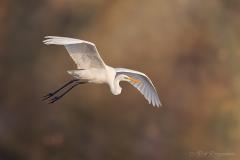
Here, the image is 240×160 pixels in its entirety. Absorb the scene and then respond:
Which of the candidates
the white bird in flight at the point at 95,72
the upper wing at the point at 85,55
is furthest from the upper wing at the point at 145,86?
the upper wing at the point at 85,55

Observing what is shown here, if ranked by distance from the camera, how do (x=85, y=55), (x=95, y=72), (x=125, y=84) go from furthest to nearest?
(x=125, y=84)
(x=95, y=72)
(x=85, y=55)

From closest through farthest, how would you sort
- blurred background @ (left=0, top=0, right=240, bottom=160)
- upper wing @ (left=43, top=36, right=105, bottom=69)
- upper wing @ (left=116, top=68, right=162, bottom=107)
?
upper wing @ (left=43, top=36, right=105, bottom=69)
upper wing @ (left=116, top=68, right=162, bottom=107)
blurred background @ (left=0, top=0, right=240, bottom=160)

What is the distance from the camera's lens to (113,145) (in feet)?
19.5

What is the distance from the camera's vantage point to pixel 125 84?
6.14 metres

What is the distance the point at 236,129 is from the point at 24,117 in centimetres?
240

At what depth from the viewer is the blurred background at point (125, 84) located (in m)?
5.79

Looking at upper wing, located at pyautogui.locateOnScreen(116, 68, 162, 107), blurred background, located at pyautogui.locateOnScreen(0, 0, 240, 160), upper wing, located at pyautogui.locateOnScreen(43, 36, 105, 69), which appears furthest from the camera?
blurred background, located at pyautogui.locateOnScreen(0, 0, 240, 160)

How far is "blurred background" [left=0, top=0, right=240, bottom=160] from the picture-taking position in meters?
5.79

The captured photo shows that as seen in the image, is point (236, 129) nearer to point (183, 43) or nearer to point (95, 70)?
point (183, 43)

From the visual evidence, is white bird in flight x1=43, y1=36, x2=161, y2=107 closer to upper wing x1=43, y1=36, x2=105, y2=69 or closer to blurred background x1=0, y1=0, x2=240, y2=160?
upper wing x1=43, y1=36, x2=105, y2=69

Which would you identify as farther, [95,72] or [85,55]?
[95,72]

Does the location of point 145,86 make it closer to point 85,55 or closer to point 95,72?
point 95,72

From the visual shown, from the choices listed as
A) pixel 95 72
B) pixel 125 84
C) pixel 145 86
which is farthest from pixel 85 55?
pixel 125 84

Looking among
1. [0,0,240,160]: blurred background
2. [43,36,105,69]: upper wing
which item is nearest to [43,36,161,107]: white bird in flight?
[43,36,105,69]: upper wing
